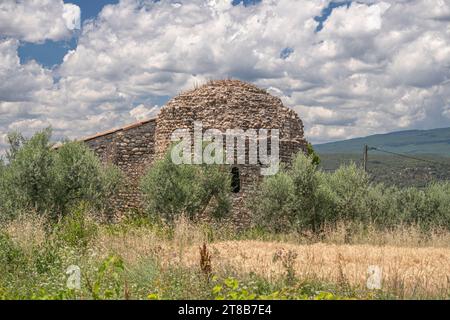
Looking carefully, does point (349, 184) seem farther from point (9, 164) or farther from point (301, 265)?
point (9, 164)

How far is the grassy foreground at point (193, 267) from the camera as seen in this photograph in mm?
7465

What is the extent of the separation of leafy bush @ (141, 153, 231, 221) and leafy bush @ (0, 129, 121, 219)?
187 centimetres

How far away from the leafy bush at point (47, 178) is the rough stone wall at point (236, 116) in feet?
16.2

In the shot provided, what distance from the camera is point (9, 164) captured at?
18266 mm

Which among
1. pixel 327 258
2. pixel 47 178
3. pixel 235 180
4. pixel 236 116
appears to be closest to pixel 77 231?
pixel 47 178

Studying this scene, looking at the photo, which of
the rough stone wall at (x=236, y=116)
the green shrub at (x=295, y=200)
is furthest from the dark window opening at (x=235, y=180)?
the green shrub at (x=295, y=200)

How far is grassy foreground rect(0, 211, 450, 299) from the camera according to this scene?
746 centimetres

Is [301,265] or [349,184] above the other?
[349,184]

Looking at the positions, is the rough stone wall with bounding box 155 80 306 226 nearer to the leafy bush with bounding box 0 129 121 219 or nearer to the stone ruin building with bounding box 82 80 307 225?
the stone ruin building with bounding box 82 80 307 225

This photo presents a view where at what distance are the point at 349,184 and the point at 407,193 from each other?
5545 millimetres

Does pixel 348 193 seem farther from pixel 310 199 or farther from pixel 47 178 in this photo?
pixel 47 178

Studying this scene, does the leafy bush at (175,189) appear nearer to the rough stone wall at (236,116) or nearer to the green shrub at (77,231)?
the rough stone wall at (236,116)
